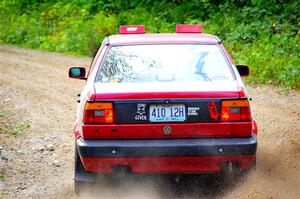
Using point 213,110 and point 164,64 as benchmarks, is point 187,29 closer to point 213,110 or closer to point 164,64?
point 164,64

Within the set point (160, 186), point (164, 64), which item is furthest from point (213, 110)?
point (160, 186)

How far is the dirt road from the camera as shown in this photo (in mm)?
6070

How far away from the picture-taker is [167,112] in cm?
540

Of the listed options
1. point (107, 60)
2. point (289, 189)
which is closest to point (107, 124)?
point (107, 60)

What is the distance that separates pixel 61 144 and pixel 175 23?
10.9m

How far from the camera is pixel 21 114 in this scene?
1012 cm

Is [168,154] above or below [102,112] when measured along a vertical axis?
below

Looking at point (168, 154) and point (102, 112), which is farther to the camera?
point (102, 112)

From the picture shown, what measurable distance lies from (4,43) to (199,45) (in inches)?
591

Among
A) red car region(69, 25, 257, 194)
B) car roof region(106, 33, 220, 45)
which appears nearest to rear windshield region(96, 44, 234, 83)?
car roof region(106, 33, 220, 45)

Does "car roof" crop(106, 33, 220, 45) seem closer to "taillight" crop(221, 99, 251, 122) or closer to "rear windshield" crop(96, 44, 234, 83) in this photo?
"rear windshield" crop(96, 44, 234, 83)

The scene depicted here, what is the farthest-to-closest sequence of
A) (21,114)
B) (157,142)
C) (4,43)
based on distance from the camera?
(4,43)
(21,114)
(157,142)

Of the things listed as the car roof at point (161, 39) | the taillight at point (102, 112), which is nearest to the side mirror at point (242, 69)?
the car roof at point (161, 39)

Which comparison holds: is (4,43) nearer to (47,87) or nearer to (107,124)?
(47,87)
